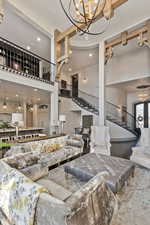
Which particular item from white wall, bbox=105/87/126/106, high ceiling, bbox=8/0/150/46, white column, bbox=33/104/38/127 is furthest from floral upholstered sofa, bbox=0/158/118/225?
white column, bbox=33/104/38/127

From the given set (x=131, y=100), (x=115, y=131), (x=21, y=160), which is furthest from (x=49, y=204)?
(x=131, y=100)

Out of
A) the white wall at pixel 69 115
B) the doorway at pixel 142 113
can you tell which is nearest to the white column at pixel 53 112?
the white wall at pixel 69 115

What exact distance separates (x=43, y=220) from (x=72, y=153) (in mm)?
2811

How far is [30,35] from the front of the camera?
6199mm

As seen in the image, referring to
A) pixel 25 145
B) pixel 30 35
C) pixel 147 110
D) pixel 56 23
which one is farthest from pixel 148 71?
pixel 25 145

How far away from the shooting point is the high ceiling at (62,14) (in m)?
4.44

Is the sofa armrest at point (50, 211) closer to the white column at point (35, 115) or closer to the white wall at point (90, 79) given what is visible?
the white wall at point (90, 79)

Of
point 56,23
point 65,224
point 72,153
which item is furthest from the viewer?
point 56,23

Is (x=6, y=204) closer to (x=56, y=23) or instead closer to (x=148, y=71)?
(x=56, y=23)

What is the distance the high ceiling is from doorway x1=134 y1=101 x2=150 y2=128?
592cm

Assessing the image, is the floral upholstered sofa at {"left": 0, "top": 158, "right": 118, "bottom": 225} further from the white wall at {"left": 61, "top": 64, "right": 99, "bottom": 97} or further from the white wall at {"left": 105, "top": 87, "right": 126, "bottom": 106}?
the white wall at {"left": 61, "top": 64, "right": 99, "bottom": 97}

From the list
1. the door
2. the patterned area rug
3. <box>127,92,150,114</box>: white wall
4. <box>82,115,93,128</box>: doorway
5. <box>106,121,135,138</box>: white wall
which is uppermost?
the door

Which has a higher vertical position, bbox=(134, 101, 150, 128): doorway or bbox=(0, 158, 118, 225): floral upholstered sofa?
bbox=(134, 101, 150, 128): doorway

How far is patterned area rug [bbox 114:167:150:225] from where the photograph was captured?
5.40 feet
